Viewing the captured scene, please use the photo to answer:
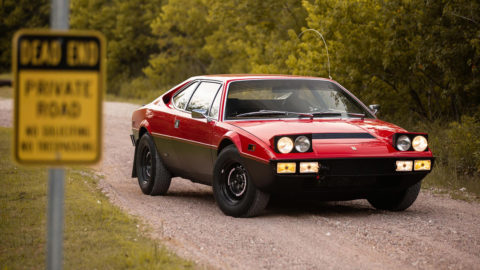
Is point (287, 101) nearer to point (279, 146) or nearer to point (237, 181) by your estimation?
point (237, 181)

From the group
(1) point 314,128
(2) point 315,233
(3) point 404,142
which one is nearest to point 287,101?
(1) point 314,128

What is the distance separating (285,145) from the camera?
7.26 m

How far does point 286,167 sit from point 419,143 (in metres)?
1.55

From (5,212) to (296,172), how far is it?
2.94m

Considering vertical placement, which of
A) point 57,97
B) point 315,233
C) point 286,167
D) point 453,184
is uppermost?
point 57,97

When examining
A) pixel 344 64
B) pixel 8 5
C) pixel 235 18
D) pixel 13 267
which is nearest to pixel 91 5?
pixel 8 5

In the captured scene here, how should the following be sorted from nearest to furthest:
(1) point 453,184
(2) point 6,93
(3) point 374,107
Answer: (3) point 374,107
(1) point 453,184
(2) point 6,93

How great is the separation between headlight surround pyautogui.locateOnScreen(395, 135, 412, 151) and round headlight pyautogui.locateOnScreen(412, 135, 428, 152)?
0.06 m

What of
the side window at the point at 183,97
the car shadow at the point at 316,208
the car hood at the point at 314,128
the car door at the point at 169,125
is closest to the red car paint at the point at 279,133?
the car hood at the point at 314,128

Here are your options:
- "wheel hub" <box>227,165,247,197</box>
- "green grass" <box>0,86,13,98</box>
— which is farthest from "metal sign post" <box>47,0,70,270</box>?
"green grass" <box>0,86,13,98</box>

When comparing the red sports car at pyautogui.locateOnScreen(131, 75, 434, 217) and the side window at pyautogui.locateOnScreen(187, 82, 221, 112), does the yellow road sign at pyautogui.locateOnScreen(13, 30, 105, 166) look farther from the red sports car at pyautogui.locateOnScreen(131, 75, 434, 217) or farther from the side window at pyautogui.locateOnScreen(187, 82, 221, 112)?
the side window at pyautogui.locateOnScreen(187, 82, 221, 112)

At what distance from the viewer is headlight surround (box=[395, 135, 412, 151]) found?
7.75m

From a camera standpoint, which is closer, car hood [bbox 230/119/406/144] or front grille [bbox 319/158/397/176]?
front grille [bbox 319/158/397/176]

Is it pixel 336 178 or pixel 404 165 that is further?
pixel 404 165
